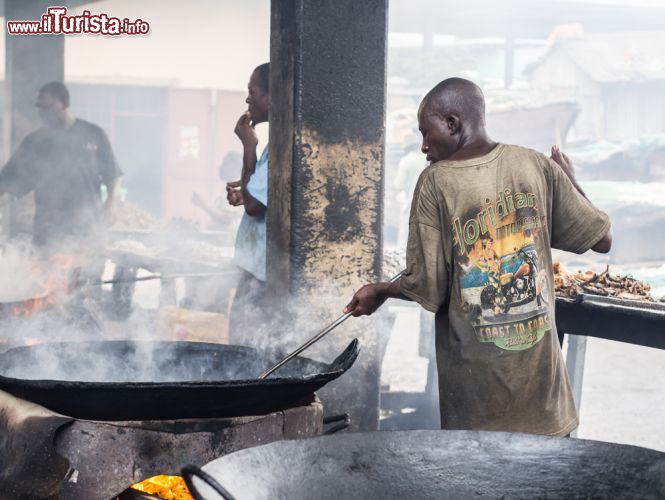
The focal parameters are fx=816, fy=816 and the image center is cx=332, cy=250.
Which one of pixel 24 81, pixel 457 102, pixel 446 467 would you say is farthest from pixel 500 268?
pixel 24 81

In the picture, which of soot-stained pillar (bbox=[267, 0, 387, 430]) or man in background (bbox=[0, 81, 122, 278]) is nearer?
soot-stained pillar (bbox=[267, 0, 387, 430])

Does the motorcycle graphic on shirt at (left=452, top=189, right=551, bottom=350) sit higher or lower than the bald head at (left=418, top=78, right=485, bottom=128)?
lower

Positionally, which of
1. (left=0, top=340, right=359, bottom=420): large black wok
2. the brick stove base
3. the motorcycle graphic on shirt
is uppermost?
the motorcycle graphic on shirt

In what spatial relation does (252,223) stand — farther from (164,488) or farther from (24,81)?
(24,81)

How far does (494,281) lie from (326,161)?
1587 mm

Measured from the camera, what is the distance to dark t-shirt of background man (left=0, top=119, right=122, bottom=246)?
7.97m

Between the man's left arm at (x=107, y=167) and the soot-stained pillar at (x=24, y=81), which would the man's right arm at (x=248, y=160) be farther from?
the soot-stained pillar at (x=24, y=81)

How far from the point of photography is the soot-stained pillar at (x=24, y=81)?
1084 centimetres

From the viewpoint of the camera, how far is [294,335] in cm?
432

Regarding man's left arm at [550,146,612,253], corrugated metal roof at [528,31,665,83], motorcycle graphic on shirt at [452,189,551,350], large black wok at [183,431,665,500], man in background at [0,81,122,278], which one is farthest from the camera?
corrugated metal roof at [528,31,665,83]

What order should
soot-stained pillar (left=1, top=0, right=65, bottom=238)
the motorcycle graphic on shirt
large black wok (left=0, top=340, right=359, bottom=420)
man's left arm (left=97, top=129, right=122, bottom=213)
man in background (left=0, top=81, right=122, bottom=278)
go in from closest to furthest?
large black wok (left=0, top=340, right=359, bottom=420), the motorcycle graphic on shirt, man in background (left=0, top=81, right=122, bottom=278), man's left arm (left=97, top=129, right=122, bottom=213), soot-stained pillar (left=1, top=0, right=65, bottom=238)

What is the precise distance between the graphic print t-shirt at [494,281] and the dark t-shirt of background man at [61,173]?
5774mm

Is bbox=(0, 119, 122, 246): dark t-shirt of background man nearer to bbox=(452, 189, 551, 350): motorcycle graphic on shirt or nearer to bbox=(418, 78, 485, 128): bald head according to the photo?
bbox=(418, 78, 485, 128): bald head

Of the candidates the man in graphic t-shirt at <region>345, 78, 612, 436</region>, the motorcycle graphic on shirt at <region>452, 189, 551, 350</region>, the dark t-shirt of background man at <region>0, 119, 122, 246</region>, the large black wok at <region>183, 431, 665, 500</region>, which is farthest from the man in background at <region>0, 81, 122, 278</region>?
the large black wok at <region>183, 431, 665, 500</region>
